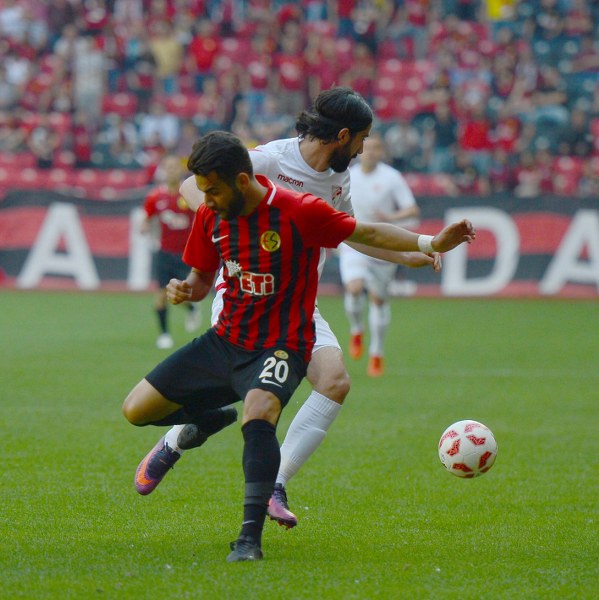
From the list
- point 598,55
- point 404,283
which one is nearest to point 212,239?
point 404,283

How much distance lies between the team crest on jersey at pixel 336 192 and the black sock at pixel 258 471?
1.63 meters

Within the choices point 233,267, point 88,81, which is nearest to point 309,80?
point 88,81

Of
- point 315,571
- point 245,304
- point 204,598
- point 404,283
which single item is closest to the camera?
point 204,598

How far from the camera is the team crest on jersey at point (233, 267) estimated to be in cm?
548

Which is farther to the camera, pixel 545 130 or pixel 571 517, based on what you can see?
pixel 545 130

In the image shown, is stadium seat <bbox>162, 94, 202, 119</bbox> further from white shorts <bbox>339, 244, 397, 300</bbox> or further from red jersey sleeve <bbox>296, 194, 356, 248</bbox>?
red jersey sleeve <bbox>296, 194, 356, 248</bbox>

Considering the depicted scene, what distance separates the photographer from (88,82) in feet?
83.9

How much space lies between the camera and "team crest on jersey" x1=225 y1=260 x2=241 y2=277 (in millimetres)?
5477

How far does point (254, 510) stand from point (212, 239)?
126 cm

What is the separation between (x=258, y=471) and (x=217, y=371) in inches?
22.4

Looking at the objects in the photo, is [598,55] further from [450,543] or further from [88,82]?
[450,543]

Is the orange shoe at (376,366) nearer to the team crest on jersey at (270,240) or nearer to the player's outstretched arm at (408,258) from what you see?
the player's outstretched arm at (408,258)

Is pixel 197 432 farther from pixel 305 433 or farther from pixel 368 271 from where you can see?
pixel 368 271

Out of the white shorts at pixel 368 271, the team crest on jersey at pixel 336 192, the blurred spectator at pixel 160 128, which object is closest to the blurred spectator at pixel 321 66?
the blurred spectator at pixel 160 128
